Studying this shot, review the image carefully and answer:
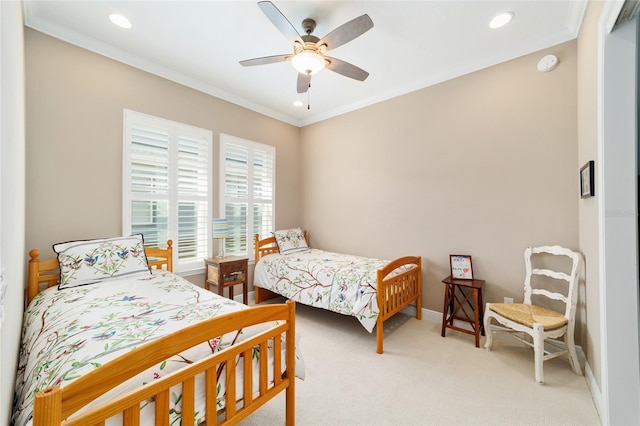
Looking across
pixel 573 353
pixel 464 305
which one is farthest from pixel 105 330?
pixel 573 353

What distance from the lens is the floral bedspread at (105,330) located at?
1.12m

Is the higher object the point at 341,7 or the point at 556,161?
the point at 341,7

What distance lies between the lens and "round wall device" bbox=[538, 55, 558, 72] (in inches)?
94.8

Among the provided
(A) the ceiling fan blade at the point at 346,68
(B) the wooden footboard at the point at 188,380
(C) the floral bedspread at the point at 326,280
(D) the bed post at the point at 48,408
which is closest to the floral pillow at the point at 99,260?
(C) the floral bedspread at the point at 326,280

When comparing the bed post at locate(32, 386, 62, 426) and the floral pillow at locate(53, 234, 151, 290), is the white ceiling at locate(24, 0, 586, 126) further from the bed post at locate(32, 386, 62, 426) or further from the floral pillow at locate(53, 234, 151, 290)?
the bed post at locate(32, 386, 62, 426)

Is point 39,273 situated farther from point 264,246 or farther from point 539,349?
point 539,349

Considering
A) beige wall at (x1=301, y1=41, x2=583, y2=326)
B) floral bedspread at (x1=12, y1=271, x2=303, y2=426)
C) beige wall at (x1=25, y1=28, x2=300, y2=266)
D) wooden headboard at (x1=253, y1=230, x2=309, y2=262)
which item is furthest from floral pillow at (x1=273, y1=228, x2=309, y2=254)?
beige wall at (x1=25, y1=28, x2=300, y2=266)

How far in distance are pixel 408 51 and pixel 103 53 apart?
302cm

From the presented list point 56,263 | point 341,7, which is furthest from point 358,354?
point 341,7

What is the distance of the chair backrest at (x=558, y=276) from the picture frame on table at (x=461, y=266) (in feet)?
1.58

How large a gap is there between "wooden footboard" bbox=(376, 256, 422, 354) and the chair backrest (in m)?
1.03

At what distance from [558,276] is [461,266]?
789 mm

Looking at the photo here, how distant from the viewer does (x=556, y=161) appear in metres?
2.44

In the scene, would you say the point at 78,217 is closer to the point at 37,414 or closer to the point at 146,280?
the point at 146,280
